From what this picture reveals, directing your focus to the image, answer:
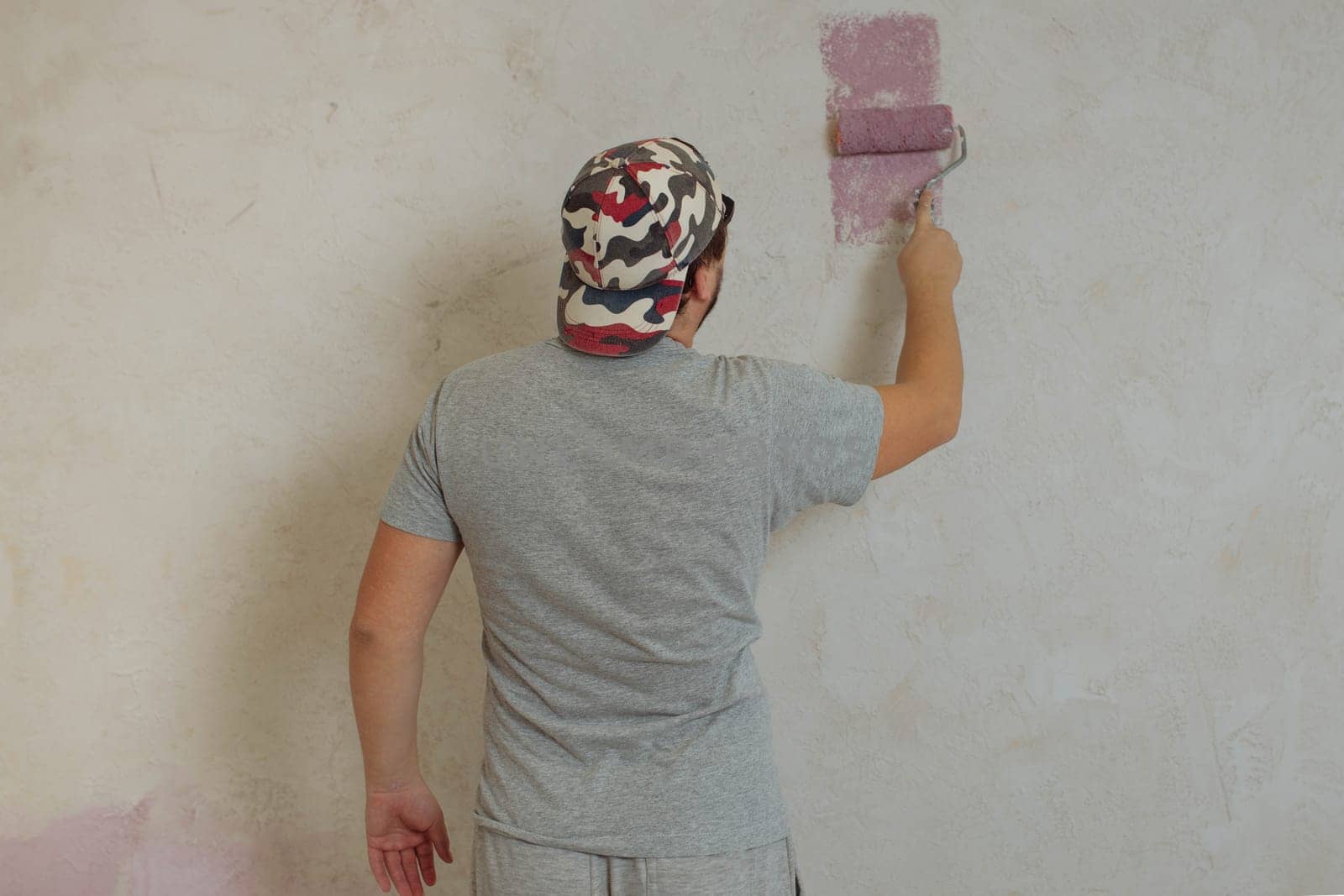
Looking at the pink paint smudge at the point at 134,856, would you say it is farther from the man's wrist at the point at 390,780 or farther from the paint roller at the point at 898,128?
the paint roller at the point at 898,128

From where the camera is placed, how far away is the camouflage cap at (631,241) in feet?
3.08

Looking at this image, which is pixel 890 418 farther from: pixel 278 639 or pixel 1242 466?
pixel 278 639

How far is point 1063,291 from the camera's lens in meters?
1.34

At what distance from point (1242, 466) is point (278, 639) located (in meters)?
1.35

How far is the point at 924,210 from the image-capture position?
4.32 feet

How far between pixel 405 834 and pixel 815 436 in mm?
671

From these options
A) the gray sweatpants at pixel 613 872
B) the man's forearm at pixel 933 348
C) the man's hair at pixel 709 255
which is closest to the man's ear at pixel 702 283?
the man's hair at pixel 709 255

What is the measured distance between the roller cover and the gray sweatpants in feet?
2.85

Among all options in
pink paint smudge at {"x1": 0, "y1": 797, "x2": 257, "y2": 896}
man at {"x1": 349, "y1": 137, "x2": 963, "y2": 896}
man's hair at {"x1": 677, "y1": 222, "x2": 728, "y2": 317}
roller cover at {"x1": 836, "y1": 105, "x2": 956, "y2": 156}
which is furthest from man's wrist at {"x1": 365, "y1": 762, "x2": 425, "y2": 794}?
roller cover at {"x1": 836, "y1": 105, "x2": 956, "y2": 156}

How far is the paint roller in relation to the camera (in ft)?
4.28

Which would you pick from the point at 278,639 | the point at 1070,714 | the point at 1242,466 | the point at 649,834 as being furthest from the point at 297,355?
the point at 1242,466

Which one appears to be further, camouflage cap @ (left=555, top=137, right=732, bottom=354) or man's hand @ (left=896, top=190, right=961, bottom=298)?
man's hand @ (left=896, top=190, right=961, bottom=298)

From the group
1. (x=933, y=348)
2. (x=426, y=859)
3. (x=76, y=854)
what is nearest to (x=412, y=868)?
(x=426, y=859)

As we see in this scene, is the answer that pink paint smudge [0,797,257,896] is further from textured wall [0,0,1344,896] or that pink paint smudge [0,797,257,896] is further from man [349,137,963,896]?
man [349,137,963,896]
